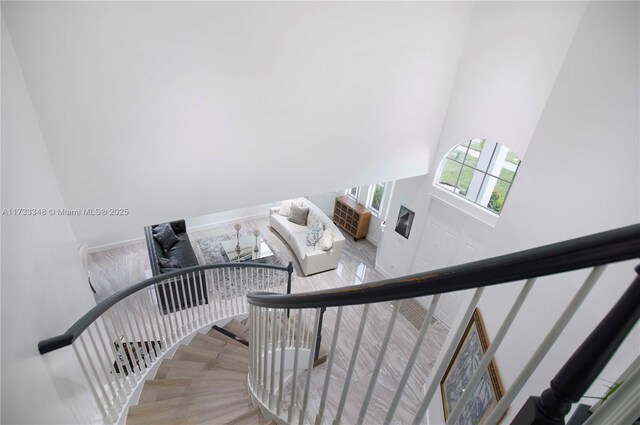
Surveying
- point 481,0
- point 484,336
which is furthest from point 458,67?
point 484,336

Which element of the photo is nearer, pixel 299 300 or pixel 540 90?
pixel 299 300

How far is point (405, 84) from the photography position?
4055 millimetres

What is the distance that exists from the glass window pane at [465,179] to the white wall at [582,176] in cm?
286

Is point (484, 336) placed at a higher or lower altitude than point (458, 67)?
lower

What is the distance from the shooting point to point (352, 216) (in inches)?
303

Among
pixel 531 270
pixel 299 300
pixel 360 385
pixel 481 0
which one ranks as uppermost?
pixel 481 0

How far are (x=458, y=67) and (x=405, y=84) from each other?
3.13ft

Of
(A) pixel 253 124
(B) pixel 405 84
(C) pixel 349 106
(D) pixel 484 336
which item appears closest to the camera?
(D) pixel 484 336

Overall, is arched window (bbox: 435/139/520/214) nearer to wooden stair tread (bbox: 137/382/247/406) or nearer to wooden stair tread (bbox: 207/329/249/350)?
wooden stair tread (bbox: 207/329/249/350)

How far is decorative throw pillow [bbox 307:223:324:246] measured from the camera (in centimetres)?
666

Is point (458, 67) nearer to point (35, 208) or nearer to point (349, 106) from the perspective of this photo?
point (349, 106)

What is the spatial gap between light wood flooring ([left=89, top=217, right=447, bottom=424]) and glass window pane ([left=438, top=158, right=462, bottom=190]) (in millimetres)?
2243

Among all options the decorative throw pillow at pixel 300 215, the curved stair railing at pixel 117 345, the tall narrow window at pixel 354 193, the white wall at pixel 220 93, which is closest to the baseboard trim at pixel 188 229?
the decorative throw pillow at pixel 300 215

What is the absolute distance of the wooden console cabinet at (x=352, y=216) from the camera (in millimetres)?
7520
